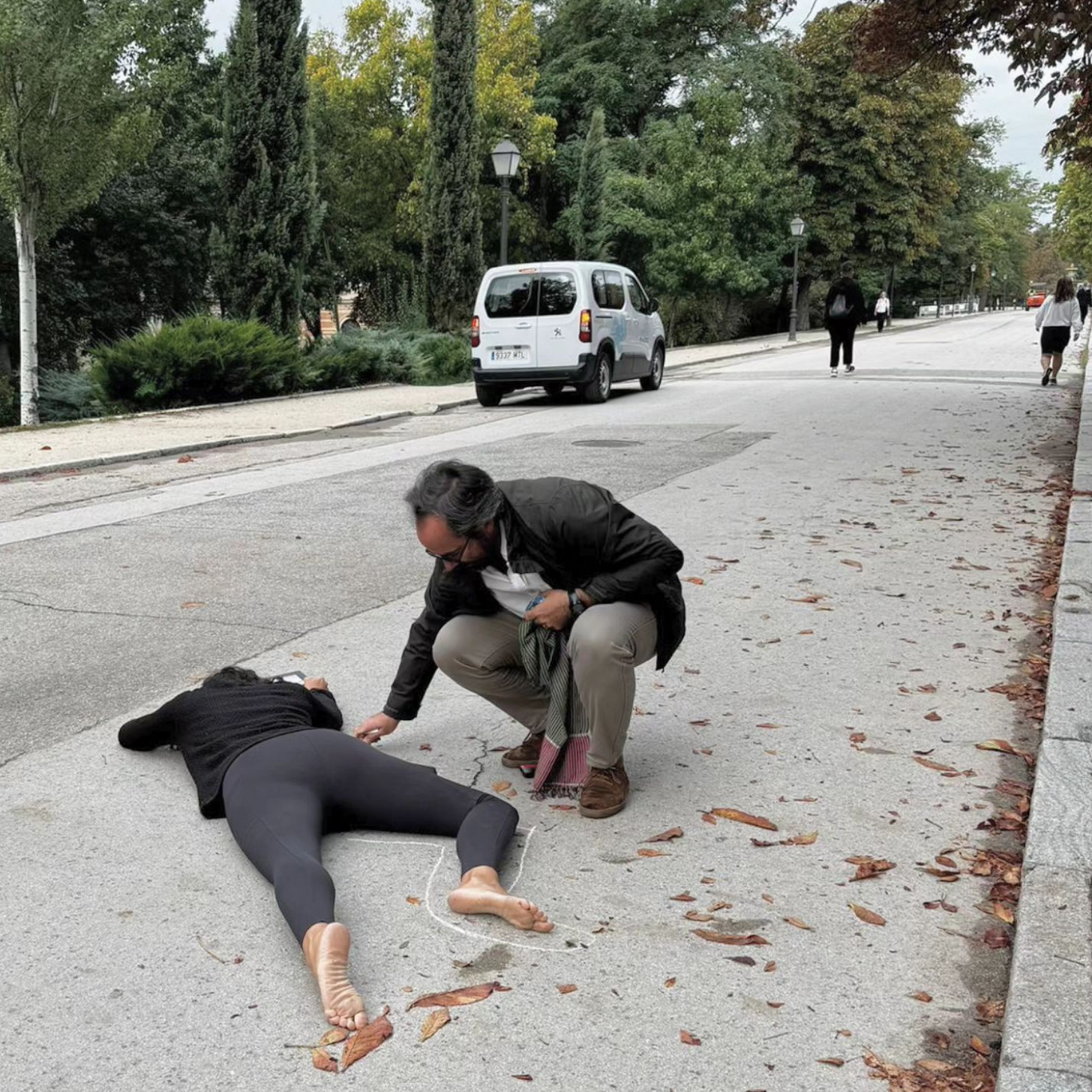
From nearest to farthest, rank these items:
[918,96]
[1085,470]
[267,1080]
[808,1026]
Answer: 1. [267,1080]
2. [808,1026]
3. [1085,470]
4. [918,96]

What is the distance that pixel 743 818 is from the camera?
152 inches

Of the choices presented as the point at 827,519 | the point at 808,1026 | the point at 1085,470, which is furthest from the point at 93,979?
the point at 1085,470

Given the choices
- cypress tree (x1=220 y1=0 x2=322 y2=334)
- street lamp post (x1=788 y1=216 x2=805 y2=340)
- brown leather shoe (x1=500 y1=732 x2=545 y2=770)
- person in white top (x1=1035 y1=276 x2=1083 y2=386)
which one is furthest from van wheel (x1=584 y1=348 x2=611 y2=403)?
street lamp post (x1=788 y1=216 x2=805 y2=340)

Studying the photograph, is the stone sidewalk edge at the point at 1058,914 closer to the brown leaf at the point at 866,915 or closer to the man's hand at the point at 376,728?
the brown leaf at the point at 866,915

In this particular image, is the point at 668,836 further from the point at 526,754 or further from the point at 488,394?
the point at 488,394

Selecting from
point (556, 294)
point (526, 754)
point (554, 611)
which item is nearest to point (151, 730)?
point (526, 754)

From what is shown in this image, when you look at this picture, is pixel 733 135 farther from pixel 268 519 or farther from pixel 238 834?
pixel 238 834

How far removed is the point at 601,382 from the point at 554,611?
14831 millimetres

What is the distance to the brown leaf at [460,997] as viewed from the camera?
2789mm

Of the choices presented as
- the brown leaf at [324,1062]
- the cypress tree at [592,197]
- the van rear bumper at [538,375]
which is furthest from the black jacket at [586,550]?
the cypress tree at [592,197]

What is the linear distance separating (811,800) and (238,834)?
1801 millimetres

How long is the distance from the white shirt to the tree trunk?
658 inches

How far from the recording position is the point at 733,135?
1692 inches

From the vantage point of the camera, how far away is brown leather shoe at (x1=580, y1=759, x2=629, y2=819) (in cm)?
387
